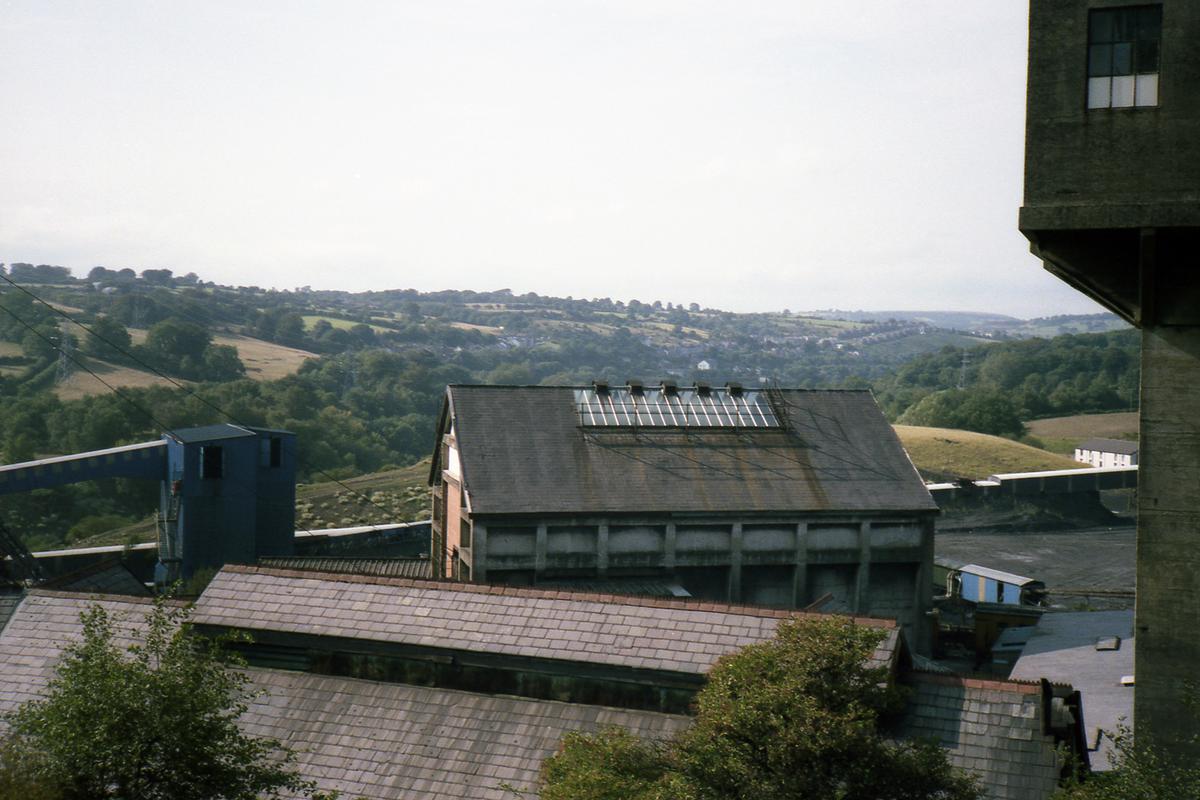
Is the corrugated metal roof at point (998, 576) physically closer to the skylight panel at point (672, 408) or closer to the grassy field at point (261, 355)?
the skylight panel at point (672, 408)

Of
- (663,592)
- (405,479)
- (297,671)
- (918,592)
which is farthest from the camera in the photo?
(405,479)

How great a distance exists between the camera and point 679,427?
42.9 m

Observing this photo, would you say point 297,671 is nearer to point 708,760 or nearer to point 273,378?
point 708,760

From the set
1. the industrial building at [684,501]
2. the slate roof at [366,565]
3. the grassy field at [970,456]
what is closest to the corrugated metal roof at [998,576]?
the industrial building at [684,501]

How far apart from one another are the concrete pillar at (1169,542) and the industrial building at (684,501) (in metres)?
20.3

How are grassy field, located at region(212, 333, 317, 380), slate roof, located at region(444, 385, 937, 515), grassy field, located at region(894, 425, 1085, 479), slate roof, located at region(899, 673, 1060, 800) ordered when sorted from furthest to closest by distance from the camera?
1. grassy field, located at region(212, 333, 317, 380)
2. grassy field, located at region(894, 425, 1085, 479)
3. slate roof, located at region(444, 385, 937, 515)
4. slate roof, located at region(899, 673, 1060, 800)

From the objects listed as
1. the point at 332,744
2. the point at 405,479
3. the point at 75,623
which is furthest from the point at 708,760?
the point at 405,479

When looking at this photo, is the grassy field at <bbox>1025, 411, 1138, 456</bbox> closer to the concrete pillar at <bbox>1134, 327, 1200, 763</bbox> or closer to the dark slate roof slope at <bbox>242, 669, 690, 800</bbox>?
the concrete pillar at <bbox>1134, 327, 1200, 763</bbox>

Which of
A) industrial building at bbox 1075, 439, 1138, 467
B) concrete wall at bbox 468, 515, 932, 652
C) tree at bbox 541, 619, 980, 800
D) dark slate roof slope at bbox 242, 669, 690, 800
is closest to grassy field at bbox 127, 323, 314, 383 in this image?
industrial building at bbox 1075, 439, 1138, 467

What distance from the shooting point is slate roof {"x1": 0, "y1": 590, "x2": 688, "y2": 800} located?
1959 centimetres

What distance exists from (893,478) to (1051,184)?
83.4ft

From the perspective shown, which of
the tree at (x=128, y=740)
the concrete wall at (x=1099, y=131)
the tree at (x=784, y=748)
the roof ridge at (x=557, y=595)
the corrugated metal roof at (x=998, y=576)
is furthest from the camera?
the corrugated metal roof at (x=998, y=576)

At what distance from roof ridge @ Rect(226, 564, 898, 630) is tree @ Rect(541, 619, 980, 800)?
3.92 metres

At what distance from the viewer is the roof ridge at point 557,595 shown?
20.7 metres
